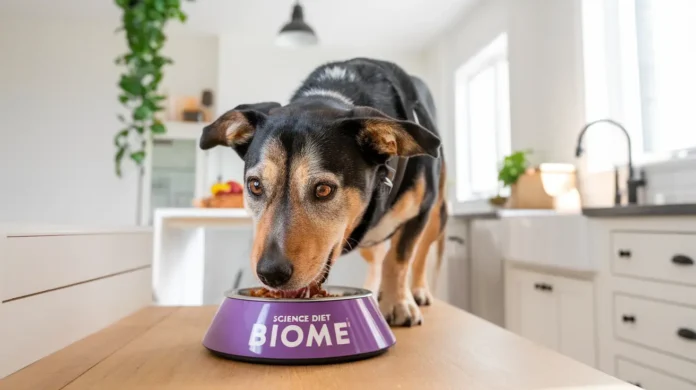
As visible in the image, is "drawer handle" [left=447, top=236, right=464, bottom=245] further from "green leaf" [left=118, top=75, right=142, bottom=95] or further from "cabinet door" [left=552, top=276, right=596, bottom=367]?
"green leaf" [left=118, top=75, right=142, bottom=95]

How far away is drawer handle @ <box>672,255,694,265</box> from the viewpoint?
145 cm

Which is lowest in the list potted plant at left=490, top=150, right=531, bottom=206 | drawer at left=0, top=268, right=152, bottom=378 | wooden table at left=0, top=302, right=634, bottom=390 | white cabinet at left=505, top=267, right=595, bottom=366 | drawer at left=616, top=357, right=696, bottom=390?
drawer at left=616, top=357, right=696, bottom=390

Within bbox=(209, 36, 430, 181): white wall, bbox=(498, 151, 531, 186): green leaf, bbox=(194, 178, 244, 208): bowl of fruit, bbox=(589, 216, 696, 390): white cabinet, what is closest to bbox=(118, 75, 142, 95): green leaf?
bbox=(194, 178, 244, 208): bowl of fruit

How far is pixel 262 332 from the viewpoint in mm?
702

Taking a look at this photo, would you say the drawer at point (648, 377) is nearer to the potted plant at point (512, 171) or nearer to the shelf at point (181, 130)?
the potted plant at point (512, 171)

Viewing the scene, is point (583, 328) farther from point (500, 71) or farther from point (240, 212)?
point (500, 71)

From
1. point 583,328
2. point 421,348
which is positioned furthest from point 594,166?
point 421,348

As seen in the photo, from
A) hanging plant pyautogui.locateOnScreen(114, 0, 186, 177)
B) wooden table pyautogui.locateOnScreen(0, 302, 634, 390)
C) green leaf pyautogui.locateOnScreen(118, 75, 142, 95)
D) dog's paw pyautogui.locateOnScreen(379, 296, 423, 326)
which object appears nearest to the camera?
wooden table pyautogui.locateOnScreen(0, 302, 634, 390)

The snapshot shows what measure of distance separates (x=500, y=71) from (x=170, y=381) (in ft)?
13.8

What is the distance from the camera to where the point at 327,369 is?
2.19 feet

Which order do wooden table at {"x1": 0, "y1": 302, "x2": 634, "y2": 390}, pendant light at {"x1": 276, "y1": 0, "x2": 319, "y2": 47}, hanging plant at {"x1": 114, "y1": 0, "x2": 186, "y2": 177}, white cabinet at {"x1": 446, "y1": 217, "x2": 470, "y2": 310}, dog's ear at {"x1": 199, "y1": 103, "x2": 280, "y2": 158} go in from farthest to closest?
pendant light at {"x1": 276, "y1": 0, "x2": 319, "y2": 47}, white cabinet at {"x1": 446, "y1": 217, "x2": 470, "y2": 310}, hanging plant at {"x1": 114, "y1": 0, "x2": 186, "y2": 177}, dog's ear at {"x1": 199, "y1": 103, "x2": 280, "y2": 158}, wooden table at {"x1": 0, "y1": 302, "x2": 634, "y2": 390}

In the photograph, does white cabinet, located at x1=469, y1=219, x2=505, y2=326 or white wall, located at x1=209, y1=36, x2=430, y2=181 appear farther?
white wall, located at x1=209, y1=36, x2=430, y2=181

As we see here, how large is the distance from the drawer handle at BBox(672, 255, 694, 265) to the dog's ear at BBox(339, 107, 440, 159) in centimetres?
107

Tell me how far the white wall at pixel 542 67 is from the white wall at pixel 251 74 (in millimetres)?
1865
